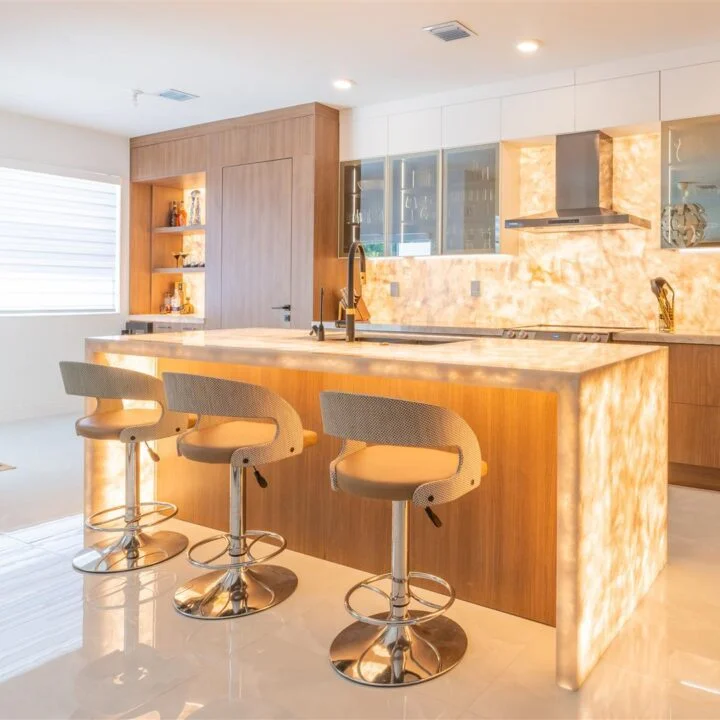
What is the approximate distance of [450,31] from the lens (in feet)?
13.6

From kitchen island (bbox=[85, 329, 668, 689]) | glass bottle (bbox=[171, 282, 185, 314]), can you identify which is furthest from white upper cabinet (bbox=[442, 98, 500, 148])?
glass bottle (bbox=[171, 282, 185, 314])

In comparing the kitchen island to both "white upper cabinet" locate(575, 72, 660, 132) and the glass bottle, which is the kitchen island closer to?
"white upper cabinet" locate(575, 72, 660, 132)

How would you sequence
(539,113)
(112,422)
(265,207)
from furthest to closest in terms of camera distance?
(265,207) → (539,113) → (112,422)

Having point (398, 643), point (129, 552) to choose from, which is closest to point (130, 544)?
point (129, 552)

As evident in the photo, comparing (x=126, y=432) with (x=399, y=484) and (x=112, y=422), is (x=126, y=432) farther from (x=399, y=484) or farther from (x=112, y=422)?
(x=399, y=484)

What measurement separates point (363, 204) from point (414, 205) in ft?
1.51

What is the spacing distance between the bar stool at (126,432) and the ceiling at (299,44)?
2223 mm

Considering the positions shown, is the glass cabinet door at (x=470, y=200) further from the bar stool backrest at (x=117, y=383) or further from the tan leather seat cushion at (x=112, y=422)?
the bar stool backrest at (x=117, y=383)

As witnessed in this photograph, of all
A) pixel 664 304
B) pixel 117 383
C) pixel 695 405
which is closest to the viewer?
pixel 117 383

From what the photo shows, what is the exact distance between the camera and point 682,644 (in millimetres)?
2262

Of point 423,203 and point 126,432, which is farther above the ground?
point 423,203

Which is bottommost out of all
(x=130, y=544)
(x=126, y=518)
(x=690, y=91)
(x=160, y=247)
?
(x=130, y=544)

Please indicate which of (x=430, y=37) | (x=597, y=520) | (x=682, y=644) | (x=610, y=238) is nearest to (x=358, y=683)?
(x=597, y=520)

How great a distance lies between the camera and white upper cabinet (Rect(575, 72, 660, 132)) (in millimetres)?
4553
